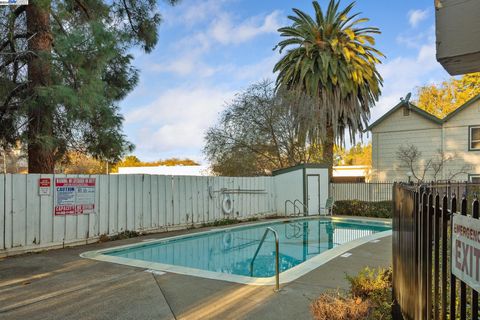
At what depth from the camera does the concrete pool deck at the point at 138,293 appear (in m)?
4.46

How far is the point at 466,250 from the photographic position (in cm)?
173

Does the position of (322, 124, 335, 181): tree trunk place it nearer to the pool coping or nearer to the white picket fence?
the white picket fence

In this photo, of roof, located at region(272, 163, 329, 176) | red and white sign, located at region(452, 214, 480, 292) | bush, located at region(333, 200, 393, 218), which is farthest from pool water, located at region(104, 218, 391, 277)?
red and white sign, located at region(452, 214, 480, 292)

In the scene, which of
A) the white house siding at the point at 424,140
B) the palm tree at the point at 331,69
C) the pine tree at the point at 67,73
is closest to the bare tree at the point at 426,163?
the white house siding at the point at 424,140

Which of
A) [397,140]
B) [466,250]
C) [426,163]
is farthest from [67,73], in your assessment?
[426,163]

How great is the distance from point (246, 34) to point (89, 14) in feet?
32.4

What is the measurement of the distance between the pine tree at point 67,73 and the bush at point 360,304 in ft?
20.6

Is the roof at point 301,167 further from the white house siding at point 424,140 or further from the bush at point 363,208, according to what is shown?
the white house siding at point 424,140

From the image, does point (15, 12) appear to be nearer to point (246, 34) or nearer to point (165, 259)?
point (165, 259)

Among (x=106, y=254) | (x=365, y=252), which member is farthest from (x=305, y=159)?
(x=106, y=254)

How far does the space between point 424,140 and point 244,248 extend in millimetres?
14367

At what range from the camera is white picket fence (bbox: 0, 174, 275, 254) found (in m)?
8.12

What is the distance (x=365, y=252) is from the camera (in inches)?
323

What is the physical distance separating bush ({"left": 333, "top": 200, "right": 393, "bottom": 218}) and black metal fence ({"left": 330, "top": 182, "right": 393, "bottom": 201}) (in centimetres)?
133
